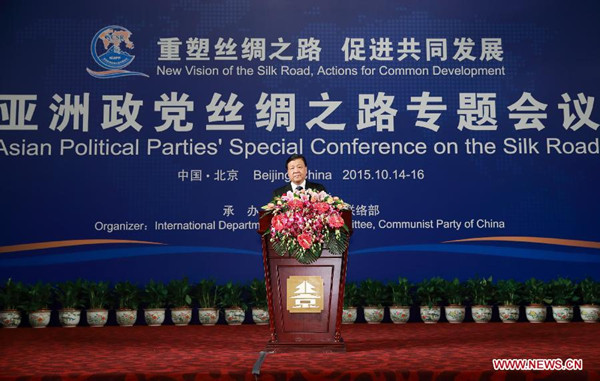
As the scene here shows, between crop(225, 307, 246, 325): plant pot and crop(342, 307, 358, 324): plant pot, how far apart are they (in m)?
0.91

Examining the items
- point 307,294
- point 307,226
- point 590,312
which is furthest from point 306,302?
point 590,312

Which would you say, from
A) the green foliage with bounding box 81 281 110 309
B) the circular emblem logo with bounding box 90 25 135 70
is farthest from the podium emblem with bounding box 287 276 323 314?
the circular emblem logo with bounding box 90 25 135 70

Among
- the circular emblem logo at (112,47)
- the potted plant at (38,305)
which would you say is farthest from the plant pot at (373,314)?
the circular emblem logo at (112,47)

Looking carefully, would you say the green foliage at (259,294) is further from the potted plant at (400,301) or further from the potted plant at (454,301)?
the potted plant at (454,301)

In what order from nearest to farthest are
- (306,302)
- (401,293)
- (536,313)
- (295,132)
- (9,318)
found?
(306,302) → (9,318) → (536,313) → (401,293) → (295,132)

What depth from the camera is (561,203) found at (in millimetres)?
5820

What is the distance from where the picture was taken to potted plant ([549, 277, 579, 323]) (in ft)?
17.8

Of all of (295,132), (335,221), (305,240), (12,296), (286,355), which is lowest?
(286,355)

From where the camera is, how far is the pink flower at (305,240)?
332cm

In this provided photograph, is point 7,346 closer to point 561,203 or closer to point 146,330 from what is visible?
point 146,330

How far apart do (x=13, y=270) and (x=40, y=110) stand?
1530 mm

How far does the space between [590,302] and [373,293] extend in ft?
6.31

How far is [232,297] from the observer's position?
5492 mm

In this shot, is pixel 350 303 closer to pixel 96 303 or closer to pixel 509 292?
pixel 509 292
